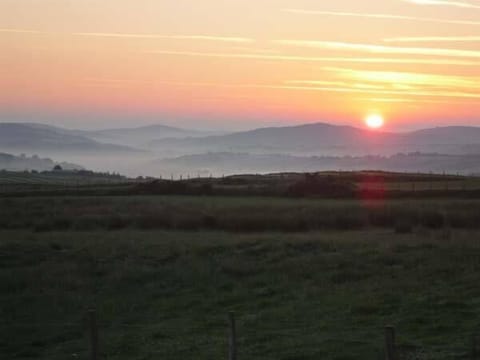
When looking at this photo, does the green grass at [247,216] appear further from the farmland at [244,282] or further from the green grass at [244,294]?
the green grass at [244,294]

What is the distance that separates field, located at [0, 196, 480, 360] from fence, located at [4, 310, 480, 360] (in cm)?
5

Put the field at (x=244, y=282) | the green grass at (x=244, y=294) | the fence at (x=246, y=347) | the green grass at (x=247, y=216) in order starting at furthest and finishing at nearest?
1. the green grass at (x=247, y=216)
2. the field at (x=244, y=282)
3. the green grass at (x=244, y=294)
4. the fence at (x=246, y=347)

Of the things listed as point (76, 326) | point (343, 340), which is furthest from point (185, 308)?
point (343, 340)

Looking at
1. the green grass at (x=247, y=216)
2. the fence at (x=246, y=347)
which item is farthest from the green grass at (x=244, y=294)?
the green grass at (x=247, y=216)

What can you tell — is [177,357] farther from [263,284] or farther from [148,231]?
[148,231]

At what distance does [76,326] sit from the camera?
23.1m

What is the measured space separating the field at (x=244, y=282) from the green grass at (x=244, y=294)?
6 centimetres

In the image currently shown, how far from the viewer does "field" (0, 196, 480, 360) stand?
64.1 feet

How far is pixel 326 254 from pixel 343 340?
53.8 ft

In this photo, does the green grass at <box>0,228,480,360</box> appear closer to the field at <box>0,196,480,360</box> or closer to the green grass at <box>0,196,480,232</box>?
the field at <box>0,196,480,360</box>

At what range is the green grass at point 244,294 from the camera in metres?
19.2

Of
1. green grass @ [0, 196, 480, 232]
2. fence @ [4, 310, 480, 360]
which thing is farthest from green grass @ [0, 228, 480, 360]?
green grass @ [0, 196, 480, 232]

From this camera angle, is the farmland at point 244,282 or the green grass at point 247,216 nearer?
the farmland at point 244,282

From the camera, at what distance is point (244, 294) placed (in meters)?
27.2
